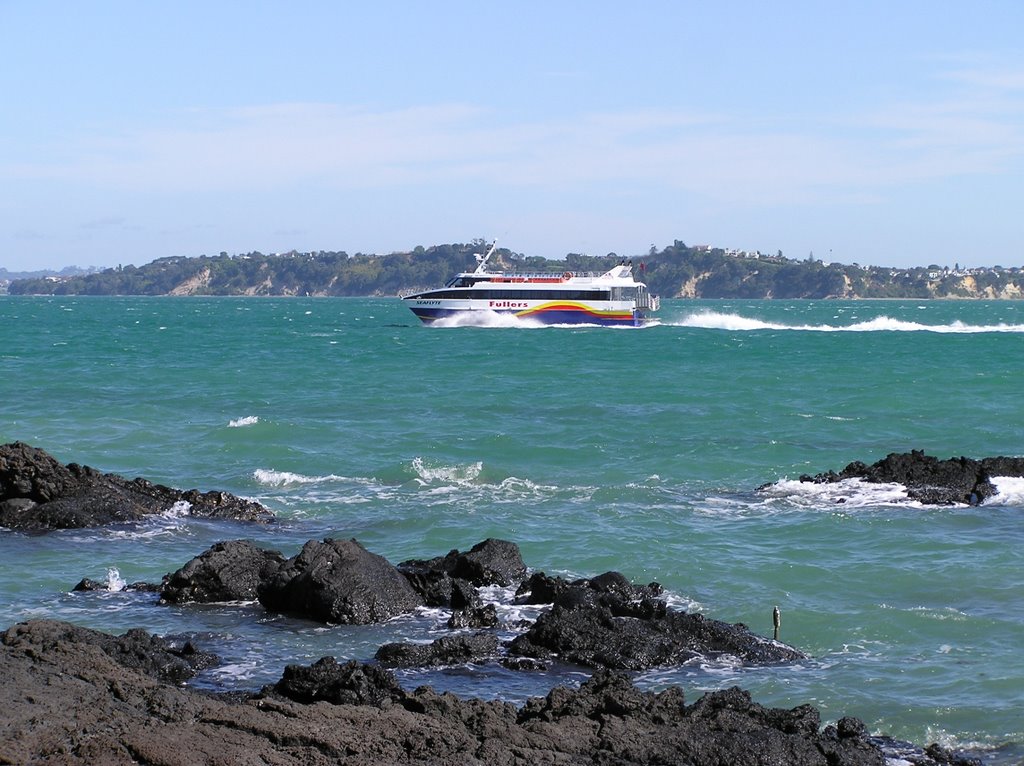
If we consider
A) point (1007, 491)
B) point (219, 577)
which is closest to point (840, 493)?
point (1007, 491)

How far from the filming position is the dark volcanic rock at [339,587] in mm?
16391

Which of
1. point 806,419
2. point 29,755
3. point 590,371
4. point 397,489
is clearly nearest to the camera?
point 29,755

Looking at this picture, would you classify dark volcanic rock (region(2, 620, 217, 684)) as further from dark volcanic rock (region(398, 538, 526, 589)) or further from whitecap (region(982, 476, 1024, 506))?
whitecap (region(982, 476, 1024, 506))

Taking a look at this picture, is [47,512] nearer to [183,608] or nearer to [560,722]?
[183,608]

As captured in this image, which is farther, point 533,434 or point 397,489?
point 533,434

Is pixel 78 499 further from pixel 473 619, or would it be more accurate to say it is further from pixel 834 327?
pixel 834 327

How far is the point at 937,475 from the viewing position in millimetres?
26219

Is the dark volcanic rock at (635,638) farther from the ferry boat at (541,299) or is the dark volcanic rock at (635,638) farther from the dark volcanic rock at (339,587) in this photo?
the ferry boat at (541,299)

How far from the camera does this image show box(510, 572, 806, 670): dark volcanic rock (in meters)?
14.8

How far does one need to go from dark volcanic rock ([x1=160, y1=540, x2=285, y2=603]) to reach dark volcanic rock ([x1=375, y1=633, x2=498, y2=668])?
3.31 m

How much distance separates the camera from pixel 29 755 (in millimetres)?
9844

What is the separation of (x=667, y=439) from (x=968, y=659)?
19.2m

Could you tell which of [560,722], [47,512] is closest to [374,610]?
[560,722]

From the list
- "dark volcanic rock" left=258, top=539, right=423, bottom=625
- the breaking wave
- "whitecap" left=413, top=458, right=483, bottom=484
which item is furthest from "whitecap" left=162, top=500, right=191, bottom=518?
the breaking wave
